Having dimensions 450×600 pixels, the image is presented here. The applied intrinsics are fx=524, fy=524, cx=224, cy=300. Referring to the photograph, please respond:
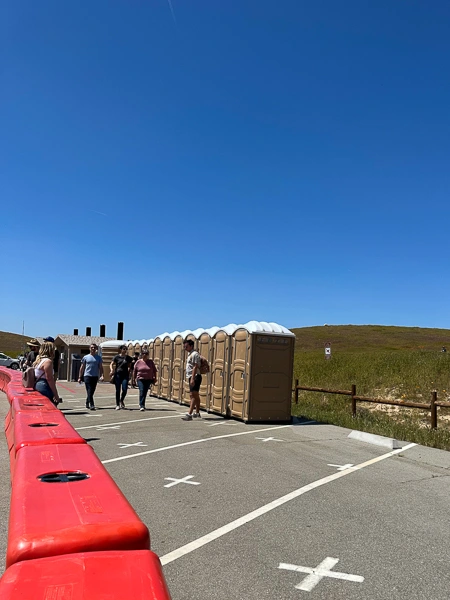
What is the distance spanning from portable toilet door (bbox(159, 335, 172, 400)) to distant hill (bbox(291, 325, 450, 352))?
1976 inches

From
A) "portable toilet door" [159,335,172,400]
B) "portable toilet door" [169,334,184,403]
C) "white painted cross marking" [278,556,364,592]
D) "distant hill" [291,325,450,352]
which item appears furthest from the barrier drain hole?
"distant hill" [291,325,450,352]

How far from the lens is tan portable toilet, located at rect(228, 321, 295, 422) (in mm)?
12742

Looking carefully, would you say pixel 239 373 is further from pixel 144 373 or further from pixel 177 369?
pixel 177 369

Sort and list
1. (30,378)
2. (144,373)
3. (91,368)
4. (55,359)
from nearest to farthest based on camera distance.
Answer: (30,378) → (91,368) → (144,373) → (55,359)

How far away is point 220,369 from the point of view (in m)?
14.1

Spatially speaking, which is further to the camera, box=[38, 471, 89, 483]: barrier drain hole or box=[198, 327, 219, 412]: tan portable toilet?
box=[198, 327, 219, 412]: tan portable toilet

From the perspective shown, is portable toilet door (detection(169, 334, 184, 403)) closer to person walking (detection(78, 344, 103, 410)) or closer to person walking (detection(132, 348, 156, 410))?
person walking (detection(132, 348, 156, 410))

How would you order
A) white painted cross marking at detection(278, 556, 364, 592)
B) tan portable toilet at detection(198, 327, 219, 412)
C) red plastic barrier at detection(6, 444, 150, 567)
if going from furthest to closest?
1. tan portable toilet at detection(198, 327, 219, 412)
2. white painted cross marking at detection(278, 556, 364, 592)
3. red plastic barrier at detection(6, 444, 150, 567)

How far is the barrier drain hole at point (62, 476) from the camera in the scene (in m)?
3.78

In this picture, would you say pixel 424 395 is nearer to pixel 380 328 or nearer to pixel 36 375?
pixel 36 375

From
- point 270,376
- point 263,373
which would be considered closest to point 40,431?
point 263,373

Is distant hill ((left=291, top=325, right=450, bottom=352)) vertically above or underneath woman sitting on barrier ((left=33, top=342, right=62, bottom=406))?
above

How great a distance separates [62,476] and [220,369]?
10.3 metres

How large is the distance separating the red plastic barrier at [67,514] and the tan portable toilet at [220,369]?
378 inches
